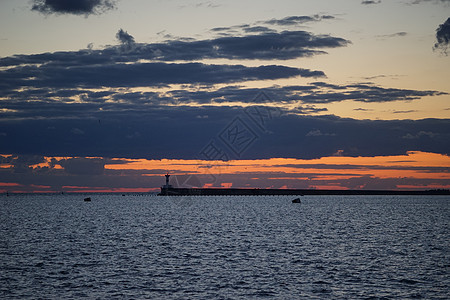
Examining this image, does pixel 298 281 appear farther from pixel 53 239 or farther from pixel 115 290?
pixel 53 239

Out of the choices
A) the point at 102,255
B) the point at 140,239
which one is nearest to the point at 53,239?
the point at 140,239

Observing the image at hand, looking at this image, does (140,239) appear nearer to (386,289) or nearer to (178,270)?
(178,270)

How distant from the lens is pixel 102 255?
58281 mm

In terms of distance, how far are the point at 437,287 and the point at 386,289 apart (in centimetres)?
441

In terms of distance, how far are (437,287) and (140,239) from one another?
156ft

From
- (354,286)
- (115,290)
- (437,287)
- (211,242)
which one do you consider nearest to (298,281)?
(354,286)

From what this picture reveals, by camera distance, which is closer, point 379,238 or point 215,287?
point 215,287

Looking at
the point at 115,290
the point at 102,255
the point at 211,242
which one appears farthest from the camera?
the point at 211,242

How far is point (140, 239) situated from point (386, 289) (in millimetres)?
45441

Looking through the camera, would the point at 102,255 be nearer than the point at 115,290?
No

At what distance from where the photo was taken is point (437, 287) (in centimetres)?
4044

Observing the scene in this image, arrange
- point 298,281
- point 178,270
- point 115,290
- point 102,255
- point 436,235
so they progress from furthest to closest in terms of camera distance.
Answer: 1. point 436,235
2. point 102,255
3. point 178,270
4. point 298,281
5. point 115,290

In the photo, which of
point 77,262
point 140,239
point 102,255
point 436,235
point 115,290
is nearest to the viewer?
point 115,290

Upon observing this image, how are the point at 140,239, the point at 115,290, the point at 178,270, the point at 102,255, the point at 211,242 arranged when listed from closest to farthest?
the point at 115,290 → the point at 178,270 → the point at 102,255 → the point at 211,242 → the point at 140,239
